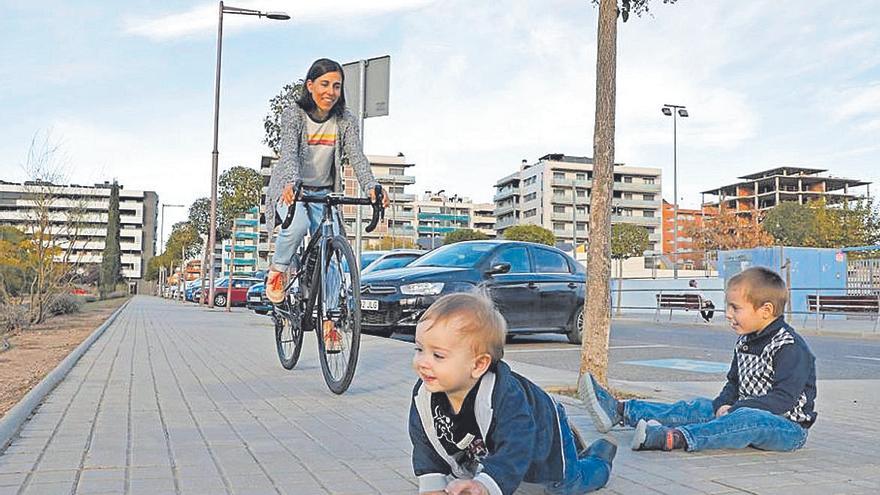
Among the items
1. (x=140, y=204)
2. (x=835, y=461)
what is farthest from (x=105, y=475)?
(x=140, y=204)

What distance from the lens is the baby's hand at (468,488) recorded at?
96.9 inches

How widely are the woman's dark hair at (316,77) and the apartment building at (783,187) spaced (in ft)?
432

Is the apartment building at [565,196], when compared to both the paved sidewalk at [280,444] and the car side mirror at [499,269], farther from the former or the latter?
the paved sidewalk at [280,444]

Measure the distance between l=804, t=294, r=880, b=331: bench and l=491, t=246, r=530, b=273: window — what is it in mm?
11120

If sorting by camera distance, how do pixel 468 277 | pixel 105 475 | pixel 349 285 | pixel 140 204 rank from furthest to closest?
pixel 140 204 → pixel 468 277 → pixel 349 285 → pixel 105 475

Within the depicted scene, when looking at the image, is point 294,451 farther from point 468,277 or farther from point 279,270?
point 468,277

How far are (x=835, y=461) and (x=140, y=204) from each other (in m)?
162

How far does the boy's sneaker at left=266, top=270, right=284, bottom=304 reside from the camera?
6.43 meters

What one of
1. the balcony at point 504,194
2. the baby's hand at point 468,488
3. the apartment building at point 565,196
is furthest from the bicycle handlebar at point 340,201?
the balcony at point 504,194

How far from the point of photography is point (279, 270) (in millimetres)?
6379

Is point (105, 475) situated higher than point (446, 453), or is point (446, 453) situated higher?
point (446, 453)

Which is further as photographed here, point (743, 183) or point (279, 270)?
point (743, 183)

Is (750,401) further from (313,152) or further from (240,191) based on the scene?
(240,191)

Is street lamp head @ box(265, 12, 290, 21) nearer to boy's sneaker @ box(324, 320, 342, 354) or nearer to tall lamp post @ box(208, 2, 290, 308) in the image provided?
tall lamp post @ box(208, 2, 290, 308)
